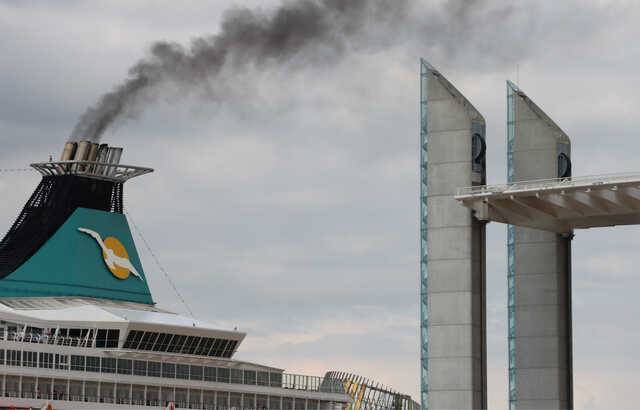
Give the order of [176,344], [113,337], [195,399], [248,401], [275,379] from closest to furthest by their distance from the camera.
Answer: [113,337] < [195,399] < [176,344] < [248,401] < [275,379]

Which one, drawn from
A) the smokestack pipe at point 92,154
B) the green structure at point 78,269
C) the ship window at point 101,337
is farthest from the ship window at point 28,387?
the smokestack pipe at point 92,154

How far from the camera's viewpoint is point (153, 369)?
101m

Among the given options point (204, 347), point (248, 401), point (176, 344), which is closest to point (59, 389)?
point (176, 344)

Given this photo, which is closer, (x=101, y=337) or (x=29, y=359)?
(x=29, y=359)

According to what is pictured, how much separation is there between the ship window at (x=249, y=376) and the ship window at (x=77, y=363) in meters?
10.2

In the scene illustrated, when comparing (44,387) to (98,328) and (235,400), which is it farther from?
(235,400)

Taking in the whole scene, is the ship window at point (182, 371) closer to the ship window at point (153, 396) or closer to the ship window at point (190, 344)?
the ship window at point (190, 344)

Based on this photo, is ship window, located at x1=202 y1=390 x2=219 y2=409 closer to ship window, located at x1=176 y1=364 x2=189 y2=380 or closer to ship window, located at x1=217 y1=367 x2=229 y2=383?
ship window, located at x1=217 y1=367 x2=229 y2=383

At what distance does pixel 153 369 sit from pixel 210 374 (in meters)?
3.88

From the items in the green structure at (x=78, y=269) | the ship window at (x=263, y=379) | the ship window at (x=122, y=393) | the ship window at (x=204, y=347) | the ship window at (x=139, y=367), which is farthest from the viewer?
the ship window at (x=263, y=379)

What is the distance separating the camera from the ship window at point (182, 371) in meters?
102

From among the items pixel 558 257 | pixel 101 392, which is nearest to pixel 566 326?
pixel 558 257

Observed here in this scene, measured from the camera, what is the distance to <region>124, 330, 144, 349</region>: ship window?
10088cm

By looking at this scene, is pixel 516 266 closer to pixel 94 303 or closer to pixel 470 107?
pixel 470 107
